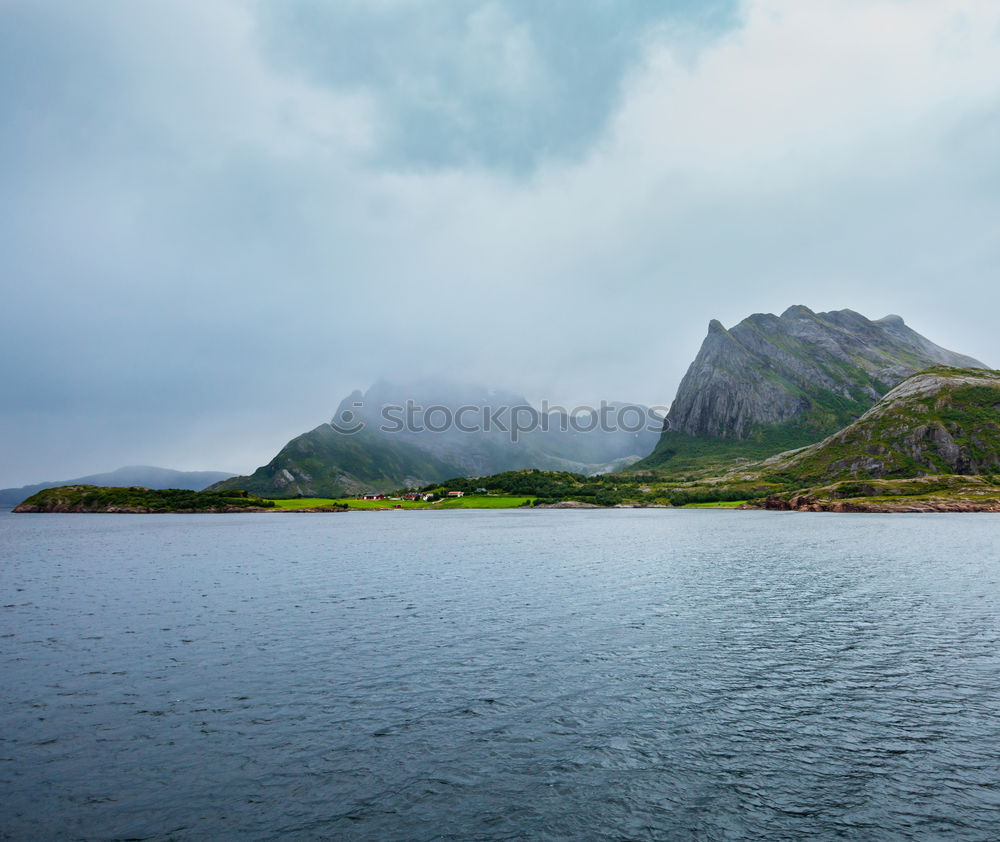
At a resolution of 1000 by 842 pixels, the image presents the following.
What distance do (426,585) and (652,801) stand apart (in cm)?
4716

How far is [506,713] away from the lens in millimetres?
26031

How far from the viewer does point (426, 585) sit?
63.1m

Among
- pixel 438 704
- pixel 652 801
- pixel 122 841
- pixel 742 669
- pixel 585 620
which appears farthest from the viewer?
pixel 585 620

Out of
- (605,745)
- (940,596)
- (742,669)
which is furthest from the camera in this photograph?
(940,596)

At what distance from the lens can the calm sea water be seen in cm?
1784

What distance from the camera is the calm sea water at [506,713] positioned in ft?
58.5

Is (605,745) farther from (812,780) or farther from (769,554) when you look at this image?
(769,554)

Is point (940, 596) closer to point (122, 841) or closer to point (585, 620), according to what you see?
point (585, 620)

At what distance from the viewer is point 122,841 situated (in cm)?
1645

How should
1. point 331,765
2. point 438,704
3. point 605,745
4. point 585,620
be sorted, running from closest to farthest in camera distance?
point 331,765
point 605,745
point 438,704
point 585,620

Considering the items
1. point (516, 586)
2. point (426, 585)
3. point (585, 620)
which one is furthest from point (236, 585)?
point (585, 620)

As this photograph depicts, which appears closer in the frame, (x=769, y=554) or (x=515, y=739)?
(x=515, y=739)

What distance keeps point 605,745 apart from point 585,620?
2221 centimetres

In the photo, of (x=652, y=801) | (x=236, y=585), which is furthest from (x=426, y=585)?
(x=652, y=801)
